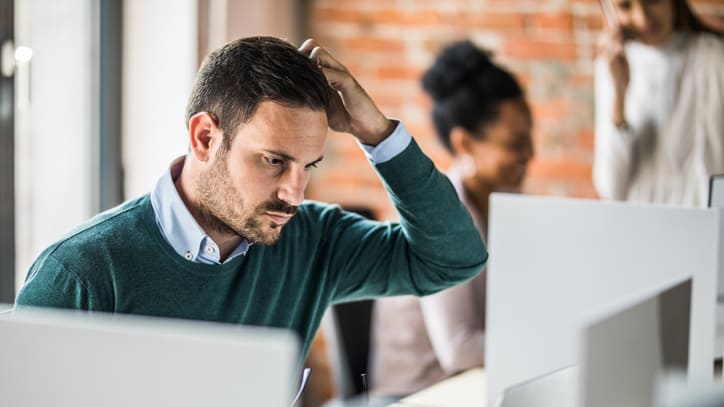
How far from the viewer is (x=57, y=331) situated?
2.91 feet

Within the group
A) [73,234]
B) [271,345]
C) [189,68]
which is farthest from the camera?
[189,68]

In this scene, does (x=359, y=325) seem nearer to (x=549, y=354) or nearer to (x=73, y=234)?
(x=549, y=354)

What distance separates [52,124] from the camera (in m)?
2.59

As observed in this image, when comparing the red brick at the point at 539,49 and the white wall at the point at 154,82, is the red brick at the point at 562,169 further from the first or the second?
the white wall at the point at 154,82

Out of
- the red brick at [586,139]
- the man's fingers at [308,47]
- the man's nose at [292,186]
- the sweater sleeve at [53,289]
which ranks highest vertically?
the man's fingers at [308,47]

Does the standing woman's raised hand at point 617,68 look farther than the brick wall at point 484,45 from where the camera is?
No

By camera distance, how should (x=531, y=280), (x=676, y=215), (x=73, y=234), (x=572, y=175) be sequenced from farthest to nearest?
1. (x=572, y=175)
2. (x=531, y=280)
3. (x=676, y=215)
4. (x=73, y=234)

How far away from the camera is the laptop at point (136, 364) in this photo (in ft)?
2.68

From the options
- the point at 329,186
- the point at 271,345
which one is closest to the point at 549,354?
the point at 271,345

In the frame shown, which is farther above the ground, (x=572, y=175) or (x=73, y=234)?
(x=73, y=234)

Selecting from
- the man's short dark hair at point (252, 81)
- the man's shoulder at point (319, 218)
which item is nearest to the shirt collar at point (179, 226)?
the man's short dark hair at point (252, 81)

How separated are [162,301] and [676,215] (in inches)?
35.0

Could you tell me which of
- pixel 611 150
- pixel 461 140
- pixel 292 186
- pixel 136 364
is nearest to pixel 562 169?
pixel 611 150

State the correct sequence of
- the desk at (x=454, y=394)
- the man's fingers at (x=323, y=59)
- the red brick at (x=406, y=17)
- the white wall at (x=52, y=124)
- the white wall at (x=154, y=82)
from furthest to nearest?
the red brick at (x=406, y=17) → the white wall at (x=154, y=82) → the white wall at (x=52, y=124) → the desk at (x=454, y=394) → the man's fingers at (x=323, y=59)
